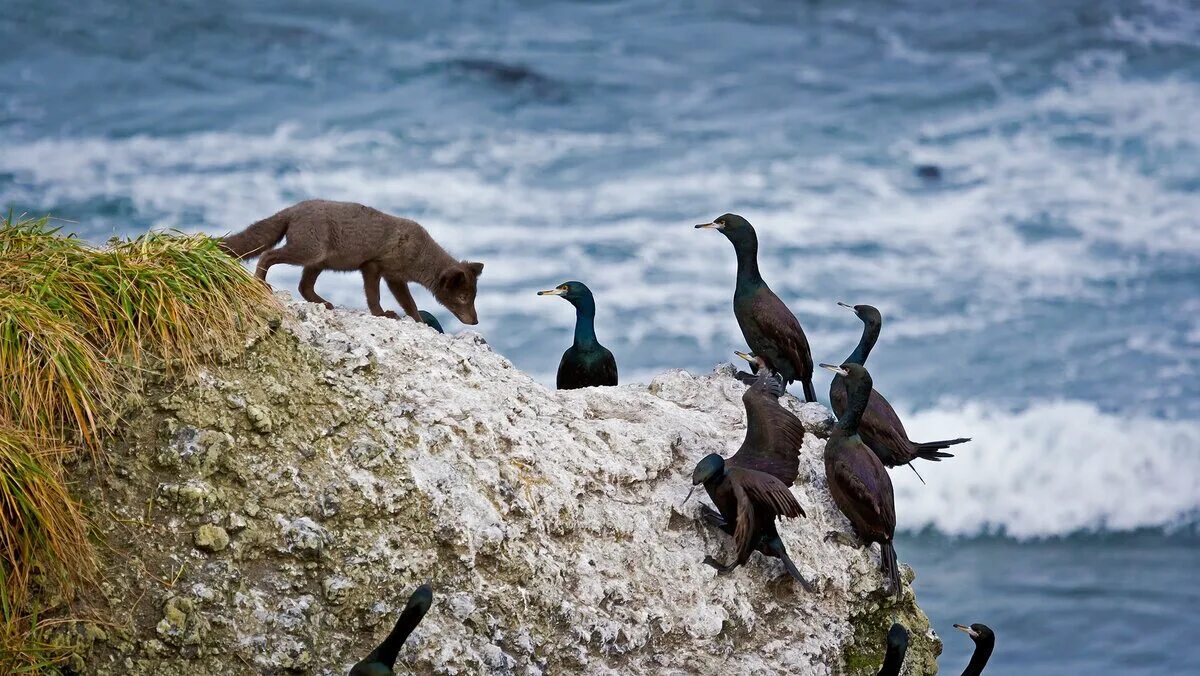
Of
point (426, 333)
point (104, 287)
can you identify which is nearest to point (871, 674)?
point (426, 333)

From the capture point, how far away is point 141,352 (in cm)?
627

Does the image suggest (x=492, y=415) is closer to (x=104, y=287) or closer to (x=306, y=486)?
(x=306, y=486)

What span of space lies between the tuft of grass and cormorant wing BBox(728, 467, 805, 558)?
100 inches

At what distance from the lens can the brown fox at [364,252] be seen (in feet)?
26.1

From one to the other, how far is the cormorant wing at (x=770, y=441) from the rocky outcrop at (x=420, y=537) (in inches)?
12.5

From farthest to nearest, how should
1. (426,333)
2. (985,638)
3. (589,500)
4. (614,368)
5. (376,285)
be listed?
(614,368) → (376,285) → (985,638) → (426,333) → (589,500)

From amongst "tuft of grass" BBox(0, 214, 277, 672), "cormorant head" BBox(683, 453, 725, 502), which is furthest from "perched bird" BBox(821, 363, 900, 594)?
"tuft of grass" BBox(0, 214, 277, 672)

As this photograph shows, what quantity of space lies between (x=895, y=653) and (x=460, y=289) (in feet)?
12.9

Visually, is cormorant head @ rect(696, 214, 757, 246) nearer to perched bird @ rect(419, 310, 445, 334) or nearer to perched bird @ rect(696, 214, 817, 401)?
perched bird @ rect(696, 214, 817, 401)

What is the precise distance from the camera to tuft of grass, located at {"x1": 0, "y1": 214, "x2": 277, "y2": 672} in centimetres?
559

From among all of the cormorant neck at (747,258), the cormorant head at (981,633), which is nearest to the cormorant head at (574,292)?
the cormorant neck at (747,258)

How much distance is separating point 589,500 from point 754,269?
280 centimetres

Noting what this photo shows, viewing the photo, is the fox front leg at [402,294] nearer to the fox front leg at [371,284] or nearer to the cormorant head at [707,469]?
the fox front leg at [371,284]

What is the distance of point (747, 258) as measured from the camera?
9.12 m
